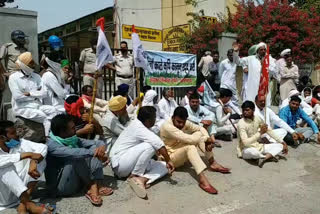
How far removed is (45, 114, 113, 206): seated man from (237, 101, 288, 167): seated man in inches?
98.8

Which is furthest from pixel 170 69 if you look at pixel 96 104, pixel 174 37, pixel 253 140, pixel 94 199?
pixel 174 37

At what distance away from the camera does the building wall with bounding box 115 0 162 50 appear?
17.9 m

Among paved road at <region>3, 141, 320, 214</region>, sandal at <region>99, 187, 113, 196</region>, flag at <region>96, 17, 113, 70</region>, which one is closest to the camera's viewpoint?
paved road at <region>3, 141, 320, 214</region>

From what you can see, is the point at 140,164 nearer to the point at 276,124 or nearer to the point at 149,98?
the point at 149,98

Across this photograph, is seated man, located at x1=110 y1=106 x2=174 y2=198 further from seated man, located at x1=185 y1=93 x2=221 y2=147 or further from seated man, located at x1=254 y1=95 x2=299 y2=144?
seated man, located at x1=254 y1=95 x2=299 y2=144

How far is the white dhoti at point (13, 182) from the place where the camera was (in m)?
3.29

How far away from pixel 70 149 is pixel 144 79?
14.8 feet

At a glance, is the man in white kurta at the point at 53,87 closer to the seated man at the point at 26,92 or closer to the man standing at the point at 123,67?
the seated man at the point at 26,92

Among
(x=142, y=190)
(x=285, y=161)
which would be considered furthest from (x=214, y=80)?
(x=142, y=190)

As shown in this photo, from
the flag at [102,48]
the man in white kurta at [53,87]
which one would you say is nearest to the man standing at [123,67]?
the man in white kurta at [53,87]

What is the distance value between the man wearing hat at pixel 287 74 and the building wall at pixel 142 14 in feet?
32.9

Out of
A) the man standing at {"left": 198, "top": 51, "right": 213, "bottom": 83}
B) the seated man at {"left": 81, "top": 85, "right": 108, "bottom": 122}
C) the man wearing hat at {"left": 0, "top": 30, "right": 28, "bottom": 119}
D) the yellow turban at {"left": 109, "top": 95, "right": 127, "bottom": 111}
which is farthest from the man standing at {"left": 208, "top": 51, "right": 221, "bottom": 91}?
the man wearing hat at {"left": 0, "top": 30, "right": 28, "bottom": 119}

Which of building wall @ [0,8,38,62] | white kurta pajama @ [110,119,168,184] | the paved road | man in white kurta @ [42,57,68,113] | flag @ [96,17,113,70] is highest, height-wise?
building wall @ [0,8,38,62]

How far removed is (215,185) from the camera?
4531 mm
